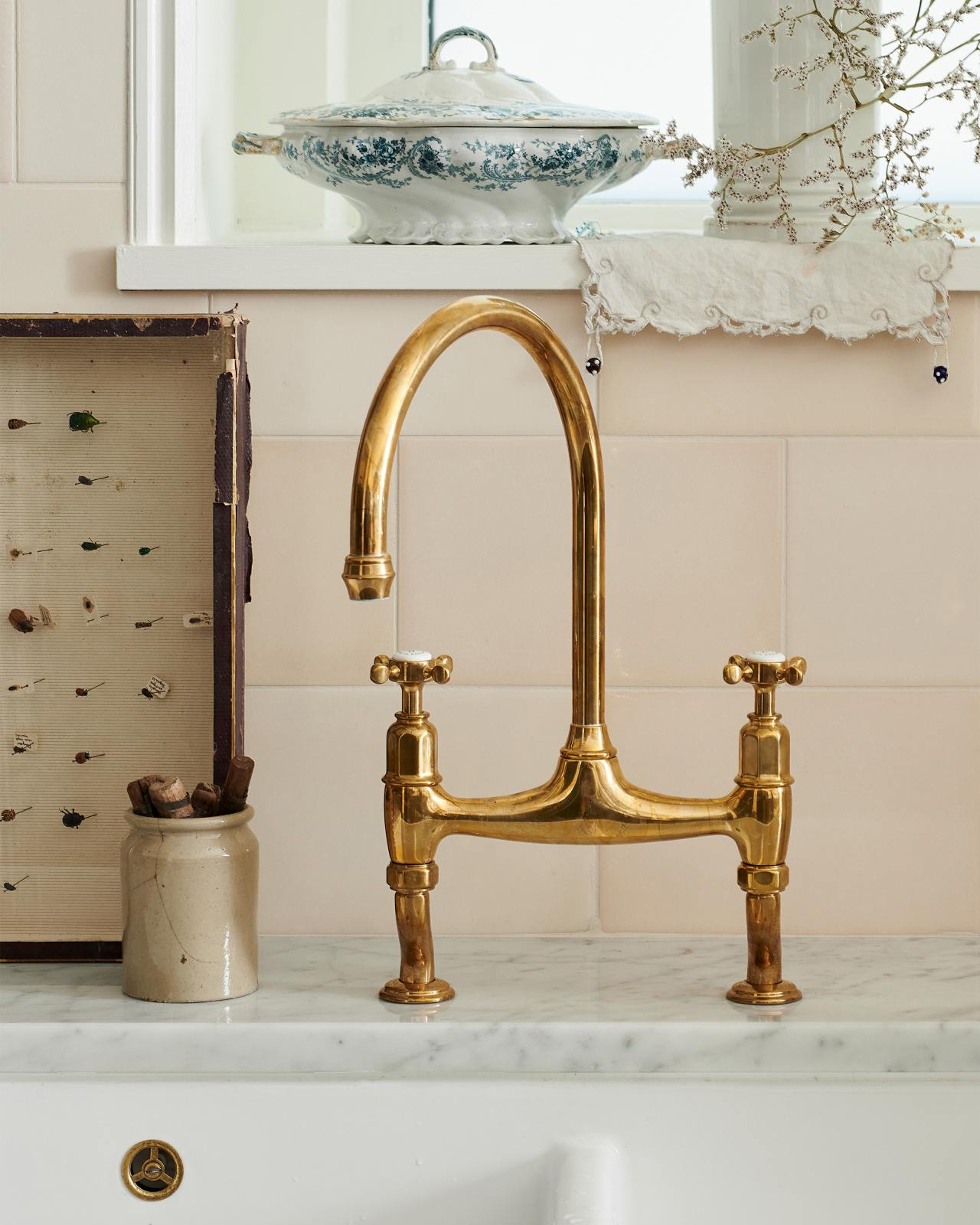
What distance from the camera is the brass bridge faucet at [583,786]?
817 mm

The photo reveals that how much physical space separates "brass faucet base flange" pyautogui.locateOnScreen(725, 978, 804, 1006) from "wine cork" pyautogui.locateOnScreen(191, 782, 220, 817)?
338mm

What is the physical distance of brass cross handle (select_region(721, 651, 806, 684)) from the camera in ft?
2.68

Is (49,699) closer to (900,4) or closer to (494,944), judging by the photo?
(494,944)

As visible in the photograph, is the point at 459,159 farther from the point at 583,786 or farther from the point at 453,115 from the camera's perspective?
the point at 583,786

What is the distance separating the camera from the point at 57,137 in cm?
95

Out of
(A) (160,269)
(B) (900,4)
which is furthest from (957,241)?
(A) (160,269)

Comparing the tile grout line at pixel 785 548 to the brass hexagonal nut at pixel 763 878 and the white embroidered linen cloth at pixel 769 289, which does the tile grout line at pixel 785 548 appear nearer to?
the white embroidered linen cloth at pixel 769 289

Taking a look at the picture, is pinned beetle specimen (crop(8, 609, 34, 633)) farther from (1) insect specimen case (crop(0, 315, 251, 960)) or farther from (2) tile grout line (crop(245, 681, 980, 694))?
(2) tile grout line (crop(245, 681, 980, 694))

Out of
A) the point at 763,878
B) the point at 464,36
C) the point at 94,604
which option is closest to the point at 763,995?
the point at 763,878

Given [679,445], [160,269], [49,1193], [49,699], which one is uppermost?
[160,269]

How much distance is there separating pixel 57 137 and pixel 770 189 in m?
0.50

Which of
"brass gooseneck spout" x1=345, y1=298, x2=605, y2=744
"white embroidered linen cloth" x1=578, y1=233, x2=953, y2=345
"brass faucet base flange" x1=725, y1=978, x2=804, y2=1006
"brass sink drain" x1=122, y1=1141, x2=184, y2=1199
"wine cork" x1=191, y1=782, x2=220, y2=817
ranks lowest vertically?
"brass sink drain" x1=122, y1=1141, x2=184, y2=1199

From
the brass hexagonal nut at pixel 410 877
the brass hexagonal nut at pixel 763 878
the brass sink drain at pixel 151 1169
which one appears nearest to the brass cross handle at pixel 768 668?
the brass hexagonal nut at pixel 763 878

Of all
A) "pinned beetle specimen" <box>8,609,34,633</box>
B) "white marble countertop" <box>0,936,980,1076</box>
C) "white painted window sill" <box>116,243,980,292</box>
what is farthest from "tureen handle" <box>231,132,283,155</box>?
"white marble countertop" <box>0,936,980,1076</box>
